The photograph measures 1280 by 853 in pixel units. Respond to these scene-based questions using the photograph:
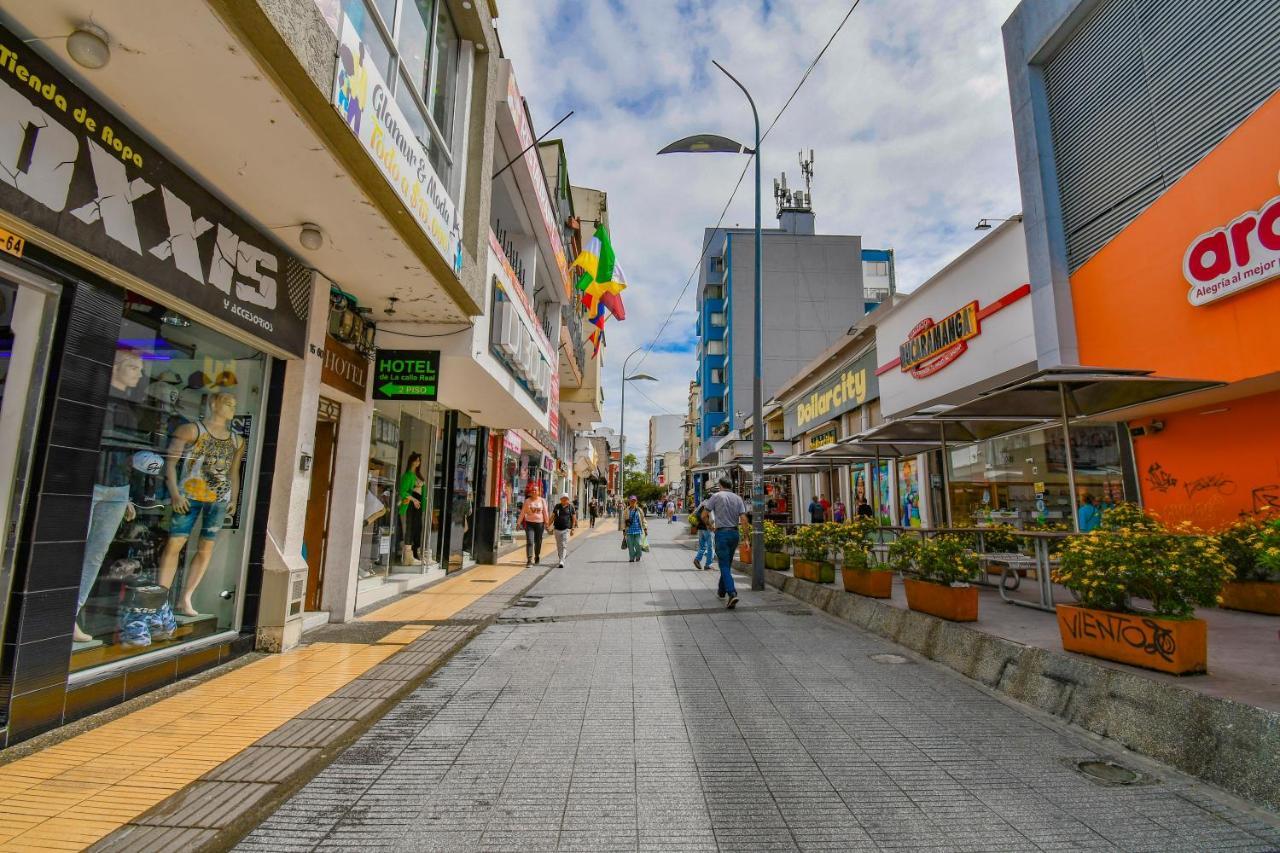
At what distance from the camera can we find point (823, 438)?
23.7 metres

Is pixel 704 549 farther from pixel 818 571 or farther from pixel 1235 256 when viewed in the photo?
pixel 1235 256

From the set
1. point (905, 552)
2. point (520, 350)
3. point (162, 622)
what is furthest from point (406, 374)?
point (905, 552)

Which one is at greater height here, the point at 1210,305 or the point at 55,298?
the point at 1210,305

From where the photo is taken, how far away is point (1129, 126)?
10359 mm

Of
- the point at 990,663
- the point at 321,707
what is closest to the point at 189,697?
the point at 321,707

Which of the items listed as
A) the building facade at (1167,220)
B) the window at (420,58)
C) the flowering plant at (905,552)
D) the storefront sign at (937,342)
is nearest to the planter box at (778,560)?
the flowering plant at (905,552)

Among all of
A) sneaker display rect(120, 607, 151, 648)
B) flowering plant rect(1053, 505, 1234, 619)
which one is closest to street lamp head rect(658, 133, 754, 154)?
flowering plant rect(1053, 505, 1234, 619)

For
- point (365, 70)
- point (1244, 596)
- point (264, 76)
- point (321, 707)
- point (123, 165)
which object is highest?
point (365, 70)

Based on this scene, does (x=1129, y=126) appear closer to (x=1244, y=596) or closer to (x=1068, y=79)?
(x=1068, y=79)

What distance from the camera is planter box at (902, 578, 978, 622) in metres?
5.96

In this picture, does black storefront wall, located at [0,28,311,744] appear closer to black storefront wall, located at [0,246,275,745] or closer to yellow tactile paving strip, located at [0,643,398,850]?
black storefront wall, located at [0,246,275,745]

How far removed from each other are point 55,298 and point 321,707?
3225 mm

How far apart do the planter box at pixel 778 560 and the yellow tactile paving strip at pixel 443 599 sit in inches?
217

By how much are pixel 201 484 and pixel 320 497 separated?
224cm
